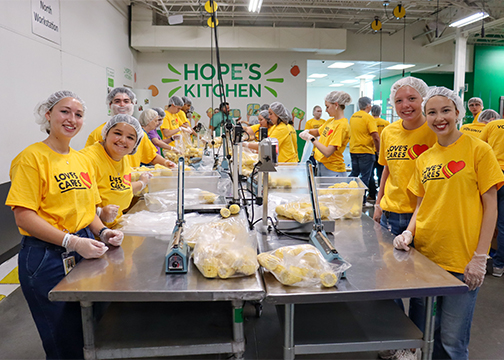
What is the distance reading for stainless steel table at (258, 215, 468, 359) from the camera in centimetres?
125

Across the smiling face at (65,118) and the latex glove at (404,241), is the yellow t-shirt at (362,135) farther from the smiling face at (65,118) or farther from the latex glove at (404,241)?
the smiling face at (65,118)

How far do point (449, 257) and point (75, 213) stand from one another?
5.32ft

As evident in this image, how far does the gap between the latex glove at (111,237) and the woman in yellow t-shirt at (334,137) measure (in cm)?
228

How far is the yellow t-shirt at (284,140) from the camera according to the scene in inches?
158

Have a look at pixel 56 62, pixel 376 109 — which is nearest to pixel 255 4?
pixel 376 109

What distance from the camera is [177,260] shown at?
1378 mm

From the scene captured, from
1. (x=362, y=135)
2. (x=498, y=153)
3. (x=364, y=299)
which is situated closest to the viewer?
(x=364, y=299)

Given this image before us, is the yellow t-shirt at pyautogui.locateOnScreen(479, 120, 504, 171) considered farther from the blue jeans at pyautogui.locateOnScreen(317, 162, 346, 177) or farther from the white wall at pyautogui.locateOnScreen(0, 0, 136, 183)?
the white wall at pyautogui.locateOnScreen(0, 0, 136, 183)

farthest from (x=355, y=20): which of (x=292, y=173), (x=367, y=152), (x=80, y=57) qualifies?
(x=292, y=173)

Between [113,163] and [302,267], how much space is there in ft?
4.00

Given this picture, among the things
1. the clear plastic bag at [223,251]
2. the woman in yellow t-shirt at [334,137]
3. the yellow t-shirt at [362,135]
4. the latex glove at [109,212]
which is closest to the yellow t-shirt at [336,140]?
the woman in yellow t-shirt at [334,137]

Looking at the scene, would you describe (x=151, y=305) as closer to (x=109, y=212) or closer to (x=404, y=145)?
(x=109, y=212)

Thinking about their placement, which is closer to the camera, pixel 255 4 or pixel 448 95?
pixel 448 95

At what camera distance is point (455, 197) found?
60.7 inches
